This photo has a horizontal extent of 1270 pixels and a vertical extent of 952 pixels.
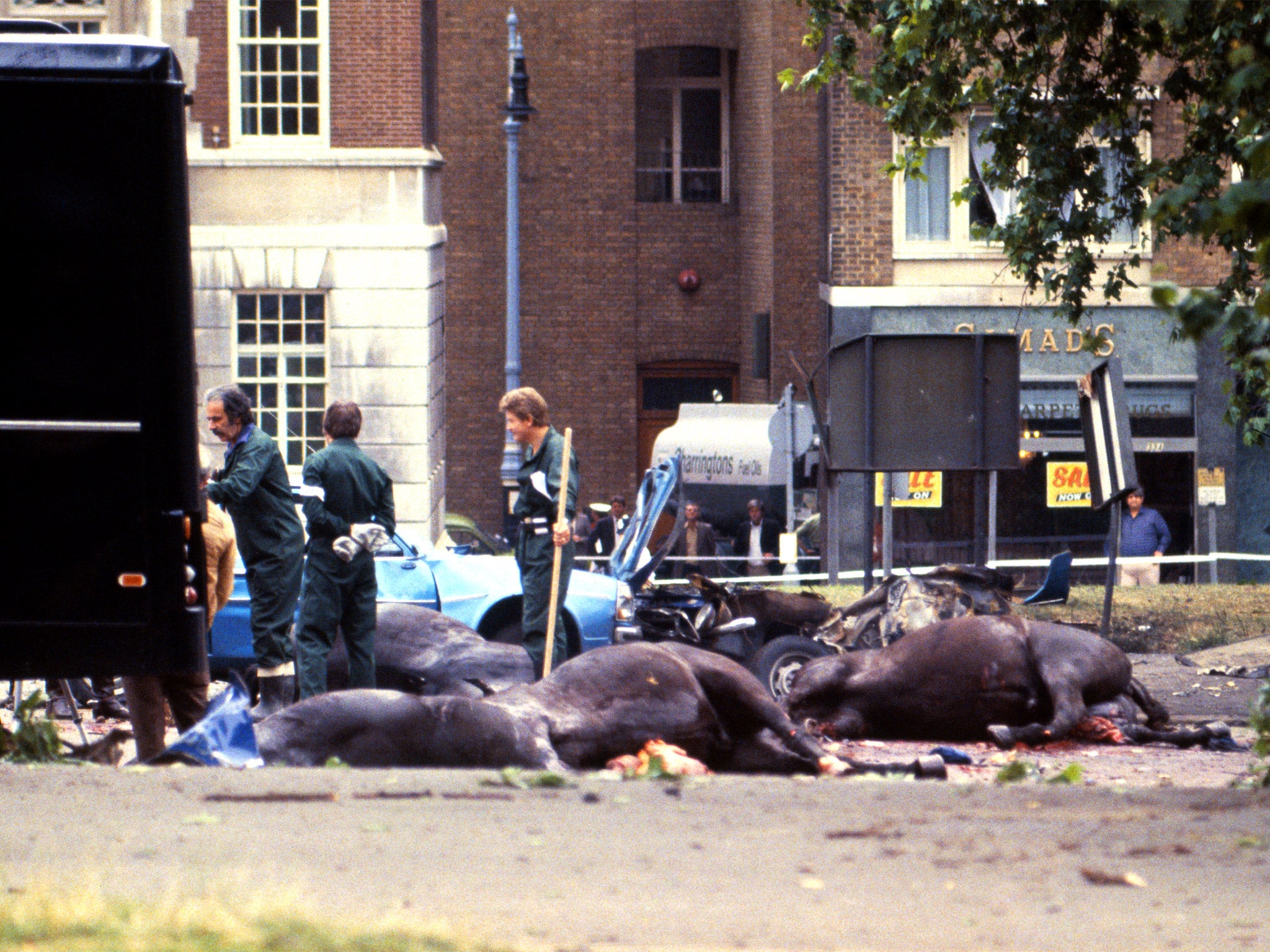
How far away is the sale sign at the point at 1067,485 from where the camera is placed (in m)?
24.9

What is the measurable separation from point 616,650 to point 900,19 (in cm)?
635

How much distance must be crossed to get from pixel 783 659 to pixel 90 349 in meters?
5.88

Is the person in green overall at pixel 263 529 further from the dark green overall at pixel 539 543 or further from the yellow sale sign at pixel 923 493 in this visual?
the yellow sale sign at pixel 923 493

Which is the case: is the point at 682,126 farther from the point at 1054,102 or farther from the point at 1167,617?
the point at 1054,102

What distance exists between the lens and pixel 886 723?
1020 centimetres

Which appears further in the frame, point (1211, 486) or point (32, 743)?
point (1211, 486)

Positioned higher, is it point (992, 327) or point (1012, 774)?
point (992, 327)

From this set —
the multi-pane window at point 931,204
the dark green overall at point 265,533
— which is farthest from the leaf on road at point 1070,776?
the multi-pane window at point 931,204

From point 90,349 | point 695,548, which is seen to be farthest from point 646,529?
point 695,548

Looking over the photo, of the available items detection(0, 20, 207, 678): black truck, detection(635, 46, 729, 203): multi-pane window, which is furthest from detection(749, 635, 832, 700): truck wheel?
detection(635, 46, 729, 203): multi-pane window

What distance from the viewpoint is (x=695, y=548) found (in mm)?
21734

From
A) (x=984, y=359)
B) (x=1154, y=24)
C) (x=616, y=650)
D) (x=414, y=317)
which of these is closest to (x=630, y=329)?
(x=414, y=317)

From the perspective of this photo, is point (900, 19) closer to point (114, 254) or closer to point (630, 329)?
point (114, 254)

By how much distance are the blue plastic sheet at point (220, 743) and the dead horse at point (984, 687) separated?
4.19 metres
